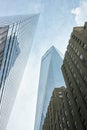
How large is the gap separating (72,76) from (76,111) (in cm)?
1274

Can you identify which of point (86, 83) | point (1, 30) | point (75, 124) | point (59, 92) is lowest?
point (59, 92)

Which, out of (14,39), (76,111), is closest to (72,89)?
(76,111)

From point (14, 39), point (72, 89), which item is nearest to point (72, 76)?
point (72, 89)

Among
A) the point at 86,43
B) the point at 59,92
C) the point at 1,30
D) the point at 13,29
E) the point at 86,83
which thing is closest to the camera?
the point at 86,83

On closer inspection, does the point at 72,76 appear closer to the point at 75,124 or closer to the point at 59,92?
the point at 75,124

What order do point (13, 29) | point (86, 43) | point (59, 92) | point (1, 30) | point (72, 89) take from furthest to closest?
point (59, 92) → point (13, 29) → point (1, 30) → point (72, 89) → point (86, 43)

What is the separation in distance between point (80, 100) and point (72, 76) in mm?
13647

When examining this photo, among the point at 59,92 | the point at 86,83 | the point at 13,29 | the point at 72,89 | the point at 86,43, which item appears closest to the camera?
the point at 86,83

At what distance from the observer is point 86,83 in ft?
152

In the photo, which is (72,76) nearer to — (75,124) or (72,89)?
(72,89)

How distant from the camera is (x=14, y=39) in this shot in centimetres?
8462

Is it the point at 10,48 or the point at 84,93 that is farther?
the point at 10,48

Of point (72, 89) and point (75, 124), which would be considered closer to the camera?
point (75, 124)

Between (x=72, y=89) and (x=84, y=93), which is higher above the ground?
(x=84, y=93)
